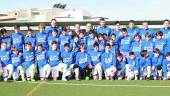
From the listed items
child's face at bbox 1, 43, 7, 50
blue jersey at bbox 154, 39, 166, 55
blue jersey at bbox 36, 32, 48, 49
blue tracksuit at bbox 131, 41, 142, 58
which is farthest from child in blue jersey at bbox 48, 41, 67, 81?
blue jersey at bbox 154, 39, 166, 55

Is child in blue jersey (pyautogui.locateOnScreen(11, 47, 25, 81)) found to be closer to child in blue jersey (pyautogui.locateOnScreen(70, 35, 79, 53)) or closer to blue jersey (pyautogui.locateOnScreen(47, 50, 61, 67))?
blue jersey (pyautogui.locateOnScreen(47, 50, 61, 67))

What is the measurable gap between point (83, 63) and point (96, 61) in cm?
39

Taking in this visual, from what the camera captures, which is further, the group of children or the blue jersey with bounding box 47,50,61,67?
the blue jersey with bounding box 47,50,61,67

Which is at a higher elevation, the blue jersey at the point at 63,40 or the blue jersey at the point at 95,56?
the blue jersey at the point at 63,40

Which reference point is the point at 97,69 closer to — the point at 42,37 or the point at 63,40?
the point at 63,40

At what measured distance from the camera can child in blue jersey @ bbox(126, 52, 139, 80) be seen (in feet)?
40.7

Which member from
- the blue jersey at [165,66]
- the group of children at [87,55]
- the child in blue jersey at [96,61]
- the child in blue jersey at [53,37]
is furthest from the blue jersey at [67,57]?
the blue jersey at [165,66]

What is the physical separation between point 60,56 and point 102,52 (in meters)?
1.25

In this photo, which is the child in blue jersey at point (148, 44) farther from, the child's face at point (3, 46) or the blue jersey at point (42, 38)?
the child's face at point (3, 46)

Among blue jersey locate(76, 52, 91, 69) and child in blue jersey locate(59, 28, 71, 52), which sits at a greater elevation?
child in blue jersey locate(59, 28, 71, 52)

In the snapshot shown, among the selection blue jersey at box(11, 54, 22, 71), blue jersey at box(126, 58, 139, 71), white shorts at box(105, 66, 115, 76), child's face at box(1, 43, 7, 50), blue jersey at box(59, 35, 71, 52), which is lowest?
white shorts at box(105, 66, 115, 76)

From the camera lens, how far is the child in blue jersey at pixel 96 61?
41.1ft

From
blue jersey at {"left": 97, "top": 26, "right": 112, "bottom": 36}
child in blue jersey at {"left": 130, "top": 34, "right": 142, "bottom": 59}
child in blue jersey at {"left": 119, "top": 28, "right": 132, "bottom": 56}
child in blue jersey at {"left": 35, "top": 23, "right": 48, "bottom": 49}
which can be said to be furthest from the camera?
blue jersey at {"left": 97, "top": 26, "right": 112, "bottom": 36}

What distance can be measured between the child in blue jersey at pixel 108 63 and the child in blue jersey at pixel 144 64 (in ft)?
2.58
